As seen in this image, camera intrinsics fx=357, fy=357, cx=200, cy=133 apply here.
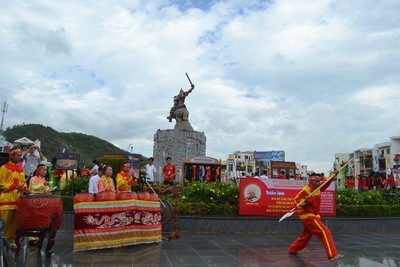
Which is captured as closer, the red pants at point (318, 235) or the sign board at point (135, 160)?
the red pants at point (318, 235)

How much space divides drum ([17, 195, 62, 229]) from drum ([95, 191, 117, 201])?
0.97 meters

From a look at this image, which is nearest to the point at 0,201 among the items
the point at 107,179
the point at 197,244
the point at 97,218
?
the point at 97,218

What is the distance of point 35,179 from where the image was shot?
651 centimetres

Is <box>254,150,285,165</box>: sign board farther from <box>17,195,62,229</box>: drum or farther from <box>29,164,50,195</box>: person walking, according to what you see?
<box>17,195,62,229</box>: drum

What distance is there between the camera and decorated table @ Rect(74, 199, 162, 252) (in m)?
6.19

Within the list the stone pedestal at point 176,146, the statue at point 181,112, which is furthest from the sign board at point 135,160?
the statue at point 181,112

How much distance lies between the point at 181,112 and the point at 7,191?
683 inches

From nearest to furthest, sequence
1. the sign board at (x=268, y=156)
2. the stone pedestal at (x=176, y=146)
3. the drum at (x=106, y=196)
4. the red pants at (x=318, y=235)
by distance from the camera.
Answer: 1. the red pants at (x=318, y=235)
2. the drum at (x=106, y=196)
3. the stone pedestal at (x=176, y=146)
4. the sign board at (x=268, y=156)

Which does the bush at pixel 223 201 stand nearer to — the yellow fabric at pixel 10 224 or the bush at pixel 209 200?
the bush at pixel 209 200

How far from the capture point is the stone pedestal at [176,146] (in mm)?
21125

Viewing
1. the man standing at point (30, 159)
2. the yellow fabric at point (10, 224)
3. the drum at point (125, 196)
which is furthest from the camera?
the man standing at point (30, 159)

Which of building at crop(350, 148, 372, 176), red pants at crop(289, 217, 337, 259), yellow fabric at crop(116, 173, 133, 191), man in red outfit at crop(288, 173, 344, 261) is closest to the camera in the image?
red pants at crop(289, 217, 337, 259)

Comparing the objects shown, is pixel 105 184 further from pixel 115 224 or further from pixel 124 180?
pixel 115 224

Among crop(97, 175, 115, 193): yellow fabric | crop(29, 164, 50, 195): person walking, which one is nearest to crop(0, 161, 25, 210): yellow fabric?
crop(29, 164, 50, 195): person walking
